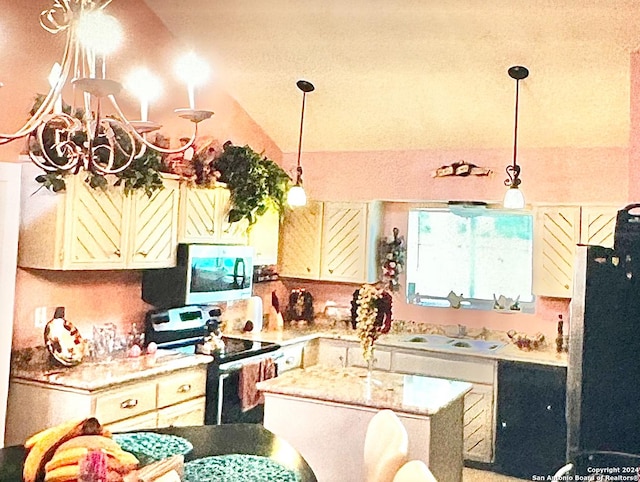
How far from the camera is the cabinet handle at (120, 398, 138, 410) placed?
12.4 feet

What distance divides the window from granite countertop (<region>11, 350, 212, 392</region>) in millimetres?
2443

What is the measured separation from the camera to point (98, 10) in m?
2.18

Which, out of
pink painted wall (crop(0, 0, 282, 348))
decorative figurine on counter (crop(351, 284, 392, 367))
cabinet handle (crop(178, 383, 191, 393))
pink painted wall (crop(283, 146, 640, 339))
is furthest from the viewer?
pink painted wall (crop(283, 146, 640, 339))

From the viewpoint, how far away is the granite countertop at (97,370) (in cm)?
364

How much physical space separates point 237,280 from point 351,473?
2.27 metres

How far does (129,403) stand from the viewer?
3.81 meters

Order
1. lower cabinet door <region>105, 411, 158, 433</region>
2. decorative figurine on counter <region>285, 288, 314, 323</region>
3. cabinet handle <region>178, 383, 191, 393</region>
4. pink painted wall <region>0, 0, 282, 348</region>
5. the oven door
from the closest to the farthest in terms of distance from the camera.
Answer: lower cabinet door <region>105, 411, 158, 433</region>, pink painted wall <region>0, 0, 282, 348</region>, cabinet handle <region>178, 383, 191, 393</region>, the oven door, decorative figurine on counter <region>285, 288, 314, 323</region>

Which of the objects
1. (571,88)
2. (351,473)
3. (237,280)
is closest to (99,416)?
(351,473)

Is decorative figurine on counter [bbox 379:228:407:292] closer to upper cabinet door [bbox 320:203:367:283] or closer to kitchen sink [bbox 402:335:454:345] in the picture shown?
upper cabinet door [bbox 320:203:367:283]

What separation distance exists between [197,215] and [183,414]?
1.40 m

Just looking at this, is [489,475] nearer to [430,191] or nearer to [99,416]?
[430,191]

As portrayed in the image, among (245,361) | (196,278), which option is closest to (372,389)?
(245,361)

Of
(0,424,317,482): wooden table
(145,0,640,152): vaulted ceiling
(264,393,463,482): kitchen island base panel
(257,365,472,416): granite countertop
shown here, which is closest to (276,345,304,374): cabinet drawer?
(257,365,472,416): granite countertop

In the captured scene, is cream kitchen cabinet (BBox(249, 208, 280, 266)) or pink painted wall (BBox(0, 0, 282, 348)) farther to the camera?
cream kitchen cabinet (BBox(249, 208, 280, 266))
